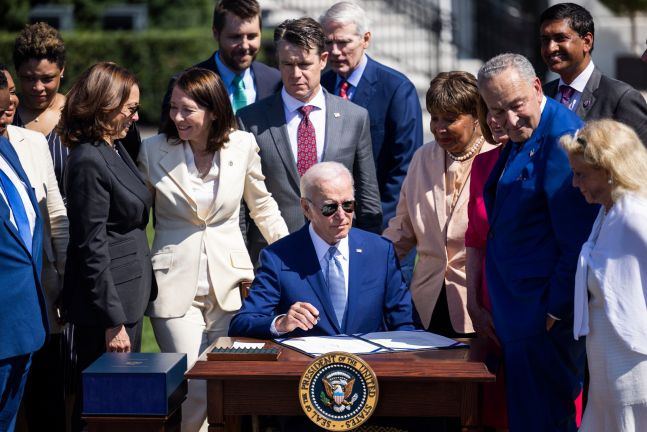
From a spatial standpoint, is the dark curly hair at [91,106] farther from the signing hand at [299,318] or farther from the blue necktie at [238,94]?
the blue necktie at [238,94]

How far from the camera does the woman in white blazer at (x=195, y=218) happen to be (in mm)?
5984

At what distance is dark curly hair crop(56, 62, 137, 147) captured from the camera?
5734 mm

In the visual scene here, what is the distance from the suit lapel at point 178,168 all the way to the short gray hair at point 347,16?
1582 mm

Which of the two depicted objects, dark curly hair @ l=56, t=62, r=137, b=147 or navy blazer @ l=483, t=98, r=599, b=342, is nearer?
navy blazer @ l=483, t=98, r=599, b=342

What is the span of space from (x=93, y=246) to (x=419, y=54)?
1482 cm

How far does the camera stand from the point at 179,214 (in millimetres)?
6055

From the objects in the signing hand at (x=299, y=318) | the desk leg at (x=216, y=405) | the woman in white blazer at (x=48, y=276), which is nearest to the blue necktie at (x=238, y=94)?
the woman in white blazer at (x=48, y=276)

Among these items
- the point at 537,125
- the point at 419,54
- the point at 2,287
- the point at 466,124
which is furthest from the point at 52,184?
the point at 419,54

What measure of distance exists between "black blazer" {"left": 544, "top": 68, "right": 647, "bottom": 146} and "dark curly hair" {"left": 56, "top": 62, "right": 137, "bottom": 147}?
236 cm

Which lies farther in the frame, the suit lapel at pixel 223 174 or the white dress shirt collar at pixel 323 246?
the suit lapel at pixel 223 174

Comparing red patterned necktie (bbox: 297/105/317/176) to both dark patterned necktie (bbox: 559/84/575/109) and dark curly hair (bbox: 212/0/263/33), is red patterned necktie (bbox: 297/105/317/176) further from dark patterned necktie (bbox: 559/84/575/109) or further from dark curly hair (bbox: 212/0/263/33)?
dark patterned necktie (bbox: 559/84/575/109)

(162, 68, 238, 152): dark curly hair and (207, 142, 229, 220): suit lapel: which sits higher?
(162, 68, 238, 152): dark curly hair

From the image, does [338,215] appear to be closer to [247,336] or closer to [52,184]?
[247,336]

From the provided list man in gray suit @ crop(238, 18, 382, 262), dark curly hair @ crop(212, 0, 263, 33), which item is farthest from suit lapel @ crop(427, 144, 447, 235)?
dark curly hair @ crop(212, 0, 263, 33)
